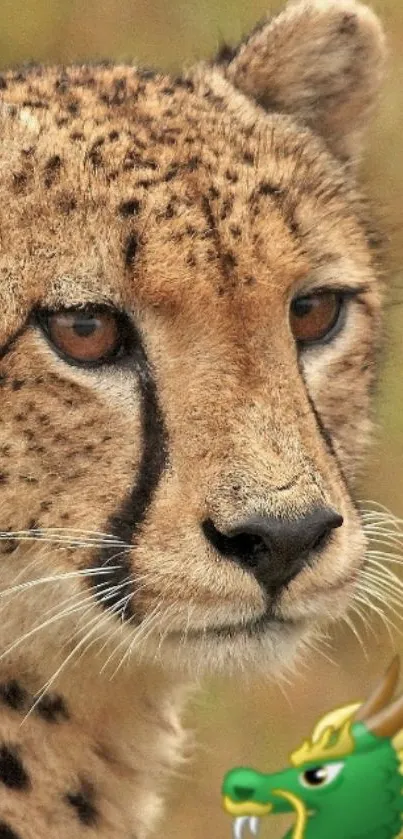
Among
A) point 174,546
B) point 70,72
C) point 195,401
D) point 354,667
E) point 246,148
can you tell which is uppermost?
point 70,72

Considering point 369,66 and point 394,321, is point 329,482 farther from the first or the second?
point 369,66

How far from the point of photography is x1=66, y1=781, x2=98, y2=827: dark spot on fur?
1618 millimetres

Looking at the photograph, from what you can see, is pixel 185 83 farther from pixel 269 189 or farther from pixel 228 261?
pixel 228 261

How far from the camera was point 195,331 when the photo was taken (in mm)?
1458

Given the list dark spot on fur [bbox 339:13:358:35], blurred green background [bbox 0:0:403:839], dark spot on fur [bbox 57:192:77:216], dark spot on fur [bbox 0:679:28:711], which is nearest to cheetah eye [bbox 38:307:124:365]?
dark spot on fur [bbox 57:192:77:216]

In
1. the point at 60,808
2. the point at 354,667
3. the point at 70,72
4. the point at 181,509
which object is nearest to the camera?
the point at 181,509

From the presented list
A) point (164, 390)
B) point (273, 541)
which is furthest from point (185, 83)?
point (273, 541)

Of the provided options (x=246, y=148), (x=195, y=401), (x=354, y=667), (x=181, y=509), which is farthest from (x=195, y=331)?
(x=354, y=667)

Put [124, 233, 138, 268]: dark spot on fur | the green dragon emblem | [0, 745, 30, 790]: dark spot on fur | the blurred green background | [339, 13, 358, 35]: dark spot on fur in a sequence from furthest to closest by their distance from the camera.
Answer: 1. the blurred green background
2. [339, 13, 358, 35]: dark spot on fur
3. [0, 745, 30, 790]: dark spot on fur
4. [124, 233, 138, 268]: dark spot on fur
5. the green dragon emblem

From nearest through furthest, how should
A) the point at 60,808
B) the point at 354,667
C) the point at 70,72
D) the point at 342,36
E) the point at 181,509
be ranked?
the point at 181,509 < the point at 60,808 < the point at 70,72 < the point at 342,36 < the point at 354,667

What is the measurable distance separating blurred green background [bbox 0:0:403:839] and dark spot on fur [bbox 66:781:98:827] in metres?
0.74

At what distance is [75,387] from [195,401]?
4.6 inches

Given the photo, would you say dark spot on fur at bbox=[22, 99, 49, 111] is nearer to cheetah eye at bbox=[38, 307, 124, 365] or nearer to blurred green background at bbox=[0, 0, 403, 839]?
cheetah eye at bbox=[38, 307, 124, 365]

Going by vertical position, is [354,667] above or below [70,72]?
below
